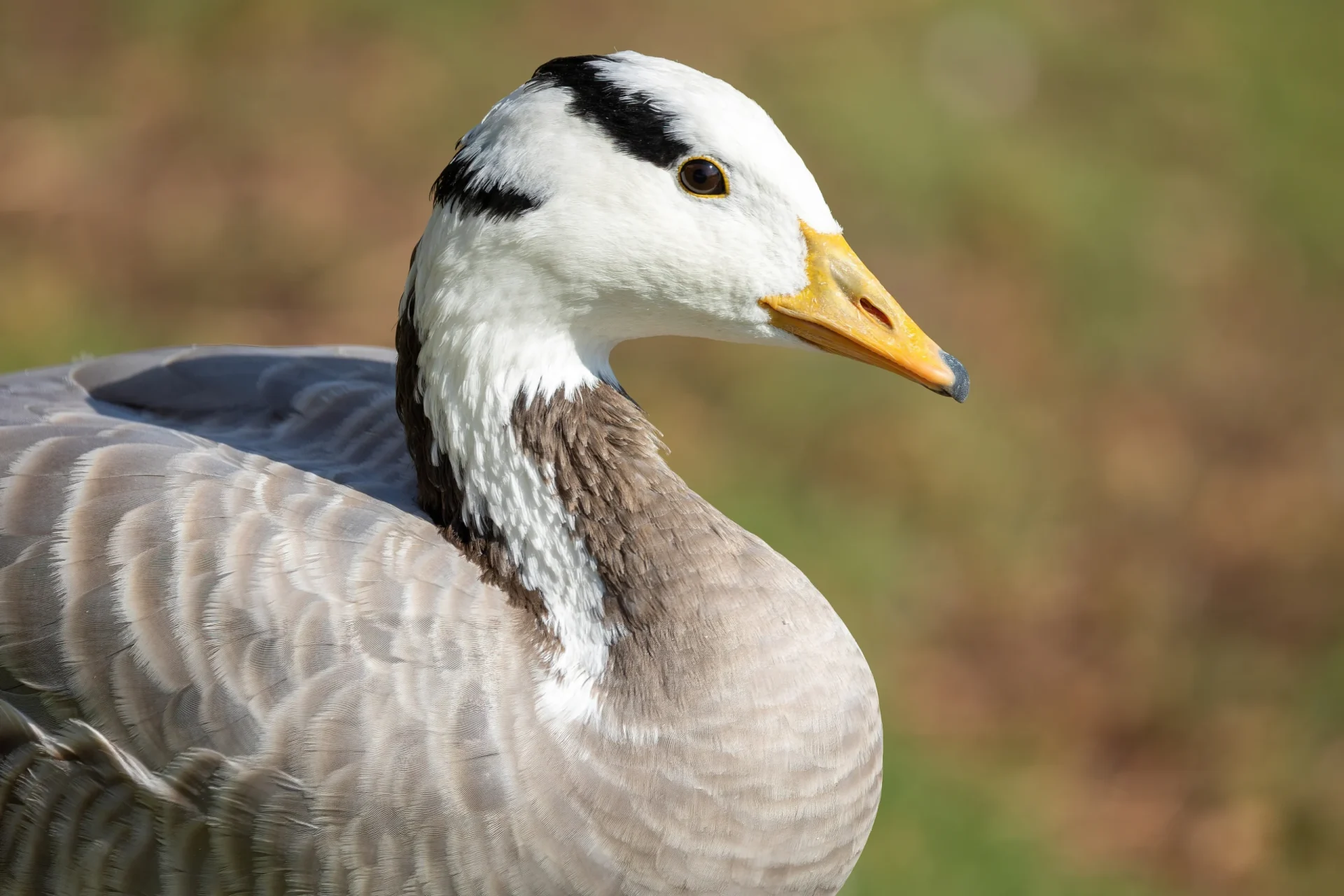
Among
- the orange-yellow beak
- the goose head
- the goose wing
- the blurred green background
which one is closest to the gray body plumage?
the goose wing

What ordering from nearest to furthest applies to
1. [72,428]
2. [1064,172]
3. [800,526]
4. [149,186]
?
[72,428] → [800,526] → [149,186] → [1064,172]

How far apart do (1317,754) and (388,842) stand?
3.65 metres

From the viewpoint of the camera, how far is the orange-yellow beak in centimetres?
224

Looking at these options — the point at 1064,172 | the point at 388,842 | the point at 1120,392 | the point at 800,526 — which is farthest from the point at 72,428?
the point at 1064,172

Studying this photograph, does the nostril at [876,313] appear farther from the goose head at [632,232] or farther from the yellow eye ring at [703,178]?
the yellow eye ring at [703,178]

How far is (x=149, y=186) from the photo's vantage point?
5.49 meters

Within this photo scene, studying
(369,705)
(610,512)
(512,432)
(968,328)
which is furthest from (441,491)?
(968,328)

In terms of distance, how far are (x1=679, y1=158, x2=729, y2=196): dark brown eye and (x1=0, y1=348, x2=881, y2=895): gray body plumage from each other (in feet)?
1.40

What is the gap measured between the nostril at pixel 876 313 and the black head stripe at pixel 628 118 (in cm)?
41

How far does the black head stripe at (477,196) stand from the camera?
7.08ft

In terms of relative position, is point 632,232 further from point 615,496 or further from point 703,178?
point 615,496

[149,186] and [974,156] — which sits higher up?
[974,156]

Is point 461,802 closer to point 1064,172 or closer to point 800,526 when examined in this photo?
point 800,526

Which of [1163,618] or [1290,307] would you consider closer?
[1163,618]
